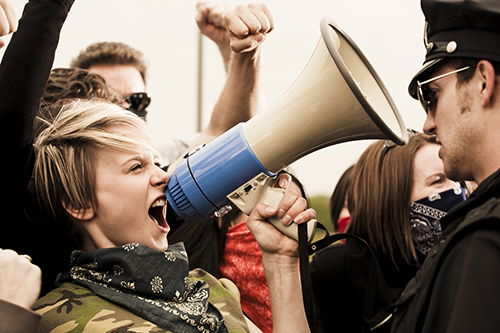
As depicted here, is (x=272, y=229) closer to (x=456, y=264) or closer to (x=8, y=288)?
(x=456, y=264)

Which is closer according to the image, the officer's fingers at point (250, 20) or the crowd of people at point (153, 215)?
the crowd of people at point (153, 215)

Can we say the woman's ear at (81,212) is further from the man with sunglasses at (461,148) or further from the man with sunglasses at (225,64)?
the man with sunglasses at (461,148)

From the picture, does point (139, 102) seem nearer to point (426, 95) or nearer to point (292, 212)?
point (292, 212)

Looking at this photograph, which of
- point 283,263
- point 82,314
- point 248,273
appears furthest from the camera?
point 248,273

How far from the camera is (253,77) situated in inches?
111

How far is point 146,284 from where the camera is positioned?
1.95 metres

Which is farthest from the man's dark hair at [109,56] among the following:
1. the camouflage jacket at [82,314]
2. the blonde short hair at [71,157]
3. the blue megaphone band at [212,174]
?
the camouflage jacket at [82,314]

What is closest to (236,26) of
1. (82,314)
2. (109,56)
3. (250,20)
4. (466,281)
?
(250,20)

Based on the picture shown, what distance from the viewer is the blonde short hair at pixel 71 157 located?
205 cm

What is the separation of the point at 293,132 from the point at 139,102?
4.73ft

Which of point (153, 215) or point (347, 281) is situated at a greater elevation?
point (153, 215)

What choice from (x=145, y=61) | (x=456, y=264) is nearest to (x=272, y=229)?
(x=456, y=264)

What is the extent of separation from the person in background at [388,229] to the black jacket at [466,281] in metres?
1.04

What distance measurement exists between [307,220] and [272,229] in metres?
0.13
